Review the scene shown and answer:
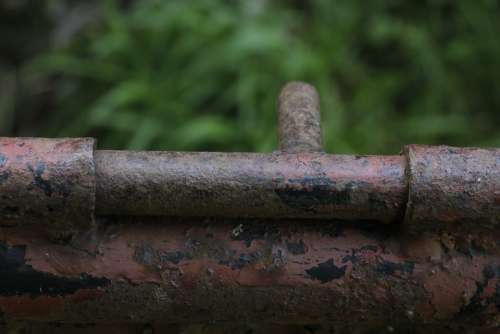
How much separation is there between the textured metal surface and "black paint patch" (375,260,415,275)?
144 millimetres

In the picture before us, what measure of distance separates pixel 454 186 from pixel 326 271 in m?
0.14

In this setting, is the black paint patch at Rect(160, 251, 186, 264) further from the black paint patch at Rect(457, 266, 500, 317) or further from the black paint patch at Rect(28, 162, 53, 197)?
the black paint patch at Rect(457, 266, 500, 317)

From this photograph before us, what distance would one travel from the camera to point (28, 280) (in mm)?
756

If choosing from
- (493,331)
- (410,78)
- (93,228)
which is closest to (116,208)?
(93,228)

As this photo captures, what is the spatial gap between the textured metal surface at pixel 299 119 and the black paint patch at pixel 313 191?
0.11 m

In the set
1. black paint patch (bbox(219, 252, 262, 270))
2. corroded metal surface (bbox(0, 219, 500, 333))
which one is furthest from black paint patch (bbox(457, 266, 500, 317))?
black paint patch (bbox(219, 252, 262, 270))

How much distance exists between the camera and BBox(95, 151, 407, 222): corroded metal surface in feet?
2.35

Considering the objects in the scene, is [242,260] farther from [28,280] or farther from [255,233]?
[28,280]

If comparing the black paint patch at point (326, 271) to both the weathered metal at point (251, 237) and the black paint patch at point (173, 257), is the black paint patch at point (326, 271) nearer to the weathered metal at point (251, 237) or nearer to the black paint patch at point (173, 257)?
the weathered metal at point (251, 237)

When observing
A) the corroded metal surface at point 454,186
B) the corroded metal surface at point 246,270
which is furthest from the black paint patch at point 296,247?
the corroded metal surface at point 454,186

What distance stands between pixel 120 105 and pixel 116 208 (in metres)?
2.24

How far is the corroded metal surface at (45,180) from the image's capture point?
0.70 meters

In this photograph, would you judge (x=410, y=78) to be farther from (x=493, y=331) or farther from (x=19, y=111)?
(x=493, y=331)

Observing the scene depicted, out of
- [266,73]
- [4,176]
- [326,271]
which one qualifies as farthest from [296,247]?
[266,73]
